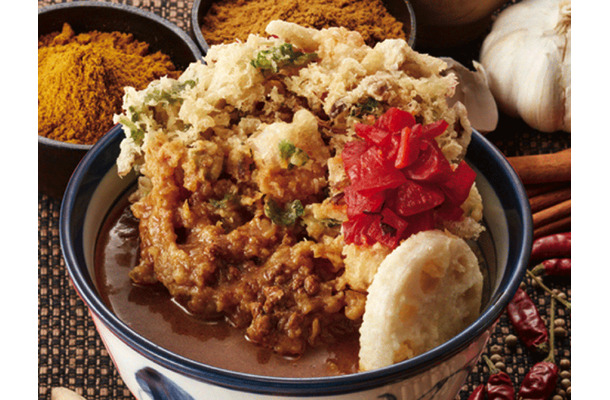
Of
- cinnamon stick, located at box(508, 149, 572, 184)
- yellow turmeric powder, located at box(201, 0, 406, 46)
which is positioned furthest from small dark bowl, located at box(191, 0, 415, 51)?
cinnamon stick, located at box(508, 149, 572, 184)

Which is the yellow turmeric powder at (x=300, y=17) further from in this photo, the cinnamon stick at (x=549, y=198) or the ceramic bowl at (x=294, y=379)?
the ceramic bowl at (x=294, y=379)

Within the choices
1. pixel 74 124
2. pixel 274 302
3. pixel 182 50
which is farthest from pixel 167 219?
pixel 182 50

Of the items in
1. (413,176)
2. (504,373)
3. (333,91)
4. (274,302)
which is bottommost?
(504,373)

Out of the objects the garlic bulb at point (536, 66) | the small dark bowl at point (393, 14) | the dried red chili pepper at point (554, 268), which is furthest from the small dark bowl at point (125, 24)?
the dried red chili pepper at point (554, 268)

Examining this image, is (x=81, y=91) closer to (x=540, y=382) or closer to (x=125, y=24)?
(x=125, y=24)

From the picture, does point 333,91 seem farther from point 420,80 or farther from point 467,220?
point 467,220
